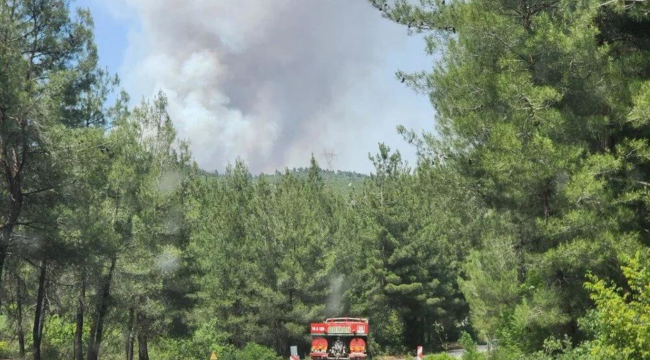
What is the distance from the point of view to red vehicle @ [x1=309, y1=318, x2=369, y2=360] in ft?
71.2

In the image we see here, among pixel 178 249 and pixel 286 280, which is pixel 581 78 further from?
pixel 286 280

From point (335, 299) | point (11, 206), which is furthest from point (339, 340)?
point (11, 206)

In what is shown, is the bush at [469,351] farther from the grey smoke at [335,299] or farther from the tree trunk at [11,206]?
the grey smoke at [335,299]

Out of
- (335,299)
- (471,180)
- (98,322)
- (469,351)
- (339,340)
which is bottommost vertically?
(469,351)

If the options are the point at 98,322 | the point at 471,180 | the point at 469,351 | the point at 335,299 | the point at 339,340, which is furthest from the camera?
the point at 335,299

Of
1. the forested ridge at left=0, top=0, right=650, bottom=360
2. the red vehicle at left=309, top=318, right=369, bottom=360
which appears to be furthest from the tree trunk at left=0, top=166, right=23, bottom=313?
the red vehicle at left=309, top=318, right=369, bottom=360

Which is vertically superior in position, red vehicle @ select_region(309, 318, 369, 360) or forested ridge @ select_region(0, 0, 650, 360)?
forested ridge @ select_region(0, 0, 650, 360)

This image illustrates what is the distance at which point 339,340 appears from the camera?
21.8 metres

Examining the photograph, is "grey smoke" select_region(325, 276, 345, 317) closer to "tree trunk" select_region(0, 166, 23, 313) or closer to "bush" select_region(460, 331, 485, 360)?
"bush" select_region(460, 331, 485, 360)

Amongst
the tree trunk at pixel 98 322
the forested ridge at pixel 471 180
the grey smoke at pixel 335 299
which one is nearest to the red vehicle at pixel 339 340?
the forested ridge at pixel 471 180

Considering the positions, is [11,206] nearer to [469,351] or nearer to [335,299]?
[469,351]

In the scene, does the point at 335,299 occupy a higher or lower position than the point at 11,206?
lower

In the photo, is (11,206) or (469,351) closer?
(11,206)

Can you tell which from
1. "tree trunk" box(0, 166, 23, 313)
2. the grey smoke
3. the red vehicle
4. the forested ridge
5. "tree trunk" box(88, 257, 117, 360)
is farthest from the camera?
the grey smoke
